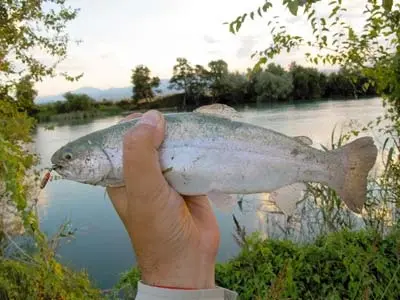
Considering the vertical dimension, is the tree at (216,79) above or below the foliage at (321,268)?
above

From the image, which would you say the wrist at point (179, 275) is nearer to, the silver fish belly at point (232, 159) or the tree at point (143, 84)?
the silver fish belly at point (232, 159)

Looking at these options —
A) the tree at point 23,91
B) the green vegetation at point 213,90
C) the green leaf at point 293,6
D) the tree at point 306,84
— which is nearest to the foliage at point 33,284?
the green leaf at point 293,6

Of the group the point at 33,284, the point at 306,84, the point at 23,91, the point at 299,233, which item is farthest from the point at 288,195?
the point at 306,84

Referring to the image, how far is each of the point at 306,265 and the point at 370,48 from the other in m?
3.54

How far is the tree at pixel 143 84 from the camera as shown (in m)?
38.8

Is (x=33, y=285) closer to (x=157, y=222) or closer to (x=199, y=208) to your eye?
(x=199, y=208)

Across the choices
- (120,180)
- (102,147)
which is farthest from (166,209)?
(102,147)

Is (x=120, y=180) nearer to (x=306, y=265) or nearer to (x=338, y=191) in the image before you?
(x=338, y=191)

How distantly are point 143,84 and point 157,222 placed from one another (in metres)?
38.3

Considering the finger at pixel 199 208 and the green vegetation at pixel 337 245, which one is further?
the green vegetation at pixel 337 245

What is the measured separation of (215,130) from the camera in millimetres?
1989

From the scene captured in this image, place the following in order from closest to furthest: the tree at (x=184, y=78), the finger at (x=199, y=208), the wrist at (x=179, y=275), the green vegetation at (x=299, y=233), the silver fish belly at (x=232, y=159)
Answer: the silver fish belly at (x=232, y=159) → the wrist at (x=179, y=275) → the finger at (x=199, y=208) → the green vegetation at (x=299, y=233) → the tree at (x=184, y=78)

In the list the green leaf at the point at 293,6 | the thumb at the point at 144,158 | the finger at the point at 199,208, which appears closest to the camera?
the thumb at the point at 144,158

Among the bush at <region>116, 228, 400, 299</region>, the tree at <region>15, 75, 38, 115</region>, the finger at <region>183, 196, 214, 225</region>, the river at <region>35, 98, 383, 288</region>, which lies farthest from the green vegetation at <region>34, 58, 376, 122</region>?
the finger at <region>183, 196, 214, 225</region>
